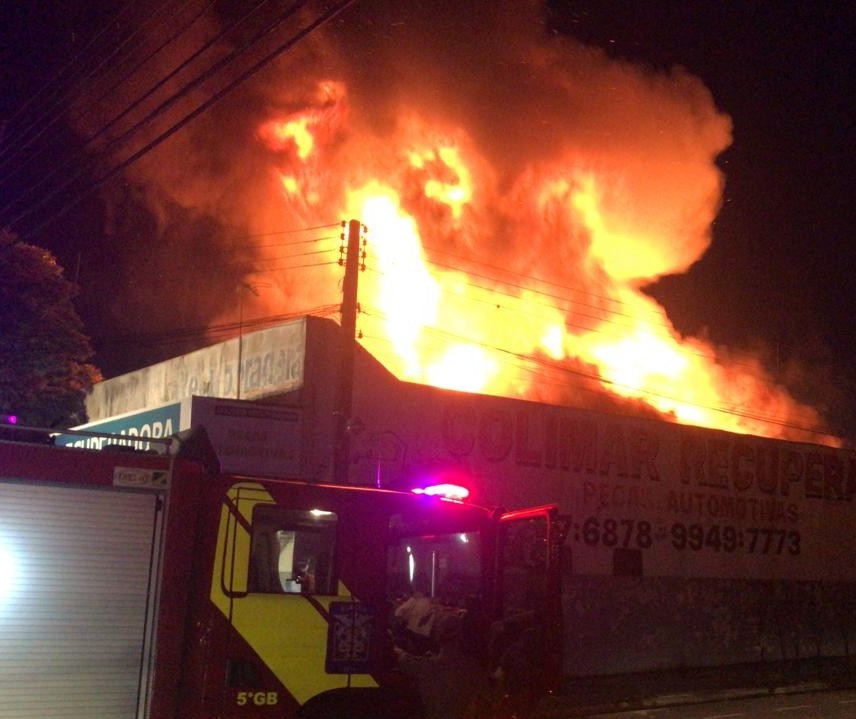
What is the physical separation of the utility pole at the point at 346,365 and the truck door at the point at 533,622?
26.9 feet

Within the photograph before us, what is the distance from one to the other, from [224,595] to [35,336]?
44.6 feet

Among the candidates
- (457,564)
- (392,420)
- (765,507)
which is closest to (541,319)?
(765,507)

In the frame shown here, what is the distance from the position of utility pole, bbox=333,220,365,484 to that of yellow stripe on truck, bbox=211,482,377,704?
854cm

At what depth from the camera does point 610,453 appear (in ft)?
63.2

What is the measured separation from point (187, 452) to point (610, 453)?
14.4m

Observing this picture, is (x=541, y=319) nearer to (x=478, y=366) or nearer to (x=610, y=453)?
(x=478, y=366)

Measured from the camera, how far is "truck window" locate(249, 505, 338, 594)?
18.6ft

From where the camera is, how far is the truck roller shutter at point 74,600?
5188 mm

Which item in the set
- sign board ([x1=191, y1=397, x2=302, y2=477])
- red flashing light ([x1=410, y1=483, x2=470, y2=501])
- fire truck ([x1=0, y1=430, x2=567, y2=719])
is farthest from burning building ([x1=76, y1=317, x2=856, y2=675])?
fire truck ([x1=0, y1=430, x2=567, y2=719])

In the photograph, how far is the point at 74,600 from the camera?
5355mm

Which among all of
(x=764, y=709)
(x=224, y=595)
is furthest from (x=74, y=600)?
(x=764, y=709)

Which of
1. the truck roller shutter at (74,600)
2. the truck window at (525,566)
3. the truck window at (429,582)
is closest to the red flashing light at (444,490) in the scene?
the truck window at (429,582)

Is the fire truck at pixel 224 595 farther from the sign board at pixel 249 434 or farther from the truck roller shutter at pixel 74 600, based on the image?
the sign board at pixel 249 434

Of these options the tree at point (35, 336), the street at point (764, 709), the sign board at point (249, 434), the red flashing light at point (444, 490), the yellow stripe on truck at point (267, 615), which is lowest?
the street at point (764, 709)
